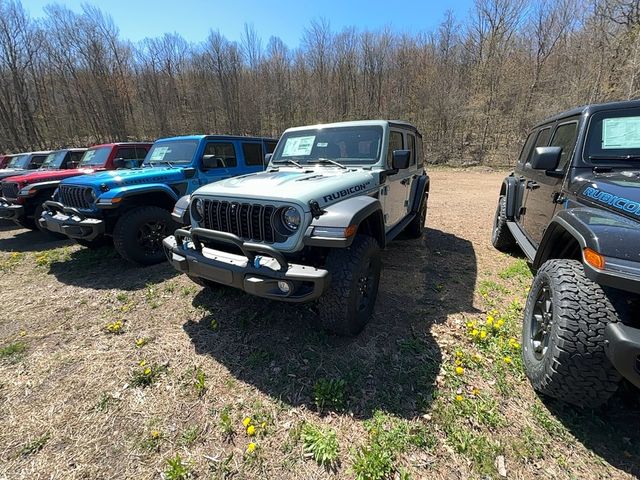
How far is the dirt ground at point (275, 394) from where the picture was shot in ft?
6.02

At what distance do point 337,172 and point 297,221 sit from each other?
1.16 metres

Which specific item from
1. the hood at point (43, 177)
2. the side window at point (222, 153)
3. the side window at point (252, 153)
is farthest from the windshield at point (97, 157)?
the side window at point (252, 153)

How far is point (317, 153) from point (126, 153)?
5.51 m

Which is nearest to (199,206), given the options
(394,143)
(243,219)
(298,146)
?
(243,219)

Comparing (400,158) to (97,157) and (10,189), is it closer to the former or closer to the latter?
(97,157)

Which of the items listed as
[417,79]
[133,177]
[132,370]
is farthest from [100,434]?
[417,79]

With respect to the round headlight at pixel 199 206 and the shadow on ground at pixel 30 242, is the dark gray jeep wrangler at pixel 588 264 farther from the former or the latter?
the shadow on ground at pixel 30 242

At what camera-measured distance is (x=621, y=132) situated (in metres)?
2.79

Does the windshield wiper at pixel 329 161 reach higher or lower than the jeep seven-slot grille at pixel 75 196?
higher

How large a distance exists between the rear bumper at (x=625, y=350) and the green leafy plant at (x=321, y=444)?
1623 millimetres

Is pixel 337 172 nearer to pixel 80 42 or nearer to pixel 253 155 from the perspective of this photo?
pixel 253 155

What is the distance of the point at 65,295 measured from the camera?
398 centimetres

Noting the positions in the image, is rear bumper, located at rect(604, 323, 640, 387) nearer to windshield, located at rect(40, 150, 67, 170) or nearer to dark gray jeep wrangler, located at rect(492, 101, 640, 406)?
dark gray jeep wrangler, located at rect(492, 101, 640, 406)

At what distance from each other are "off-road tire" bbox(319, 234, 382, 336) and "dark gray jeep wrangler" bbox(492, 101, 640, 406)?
1.35 metres
